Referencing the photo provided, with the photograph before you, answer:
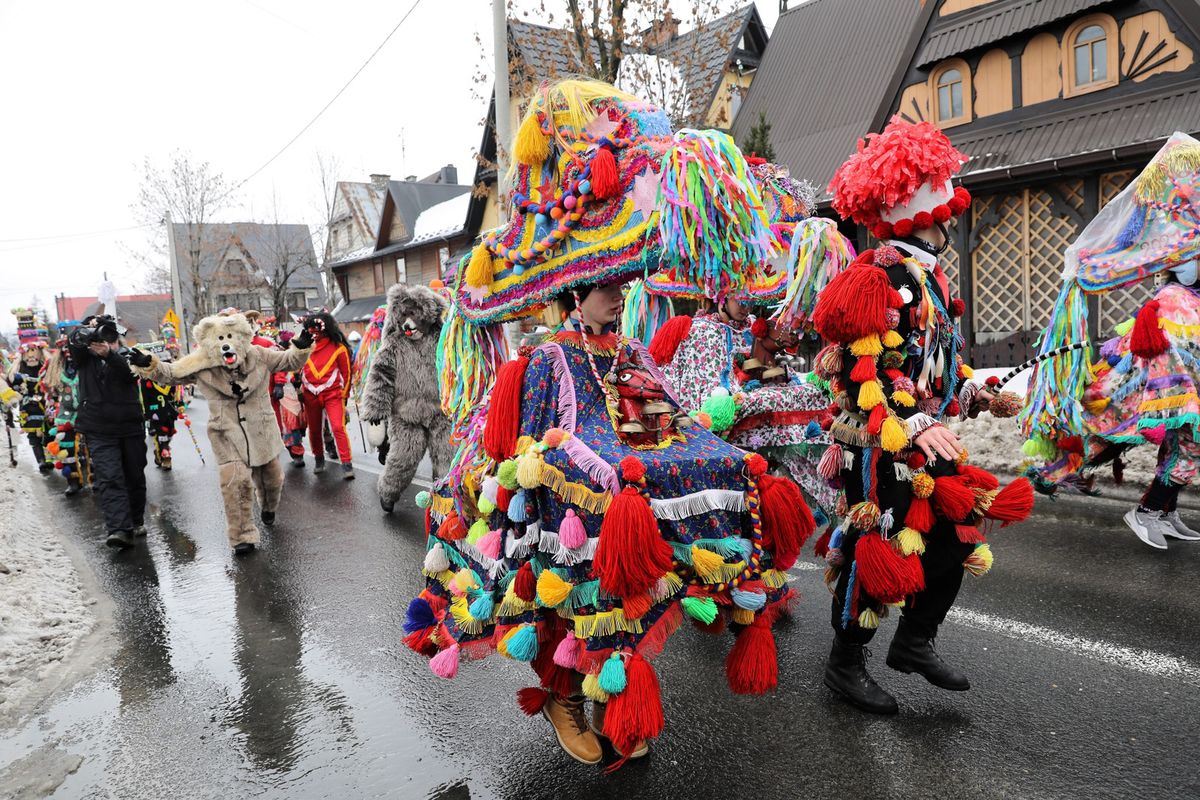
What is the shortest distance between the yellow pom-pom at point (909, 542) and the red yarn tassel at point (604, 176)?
5.76 feet

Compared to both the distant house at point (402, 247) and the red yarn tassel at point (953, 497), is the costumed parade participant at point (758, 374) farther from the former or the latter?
the distant house at point (402, 247)

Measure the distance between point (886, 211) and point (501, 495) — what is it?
1.97 metres

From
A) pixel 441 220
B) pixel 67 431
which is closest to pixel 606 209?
pixel 67 431

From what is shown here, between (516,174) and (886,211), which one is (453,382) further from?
(886,211)

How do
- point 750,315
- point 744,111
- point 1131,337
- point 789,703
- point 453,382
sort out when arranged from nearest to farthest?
point 453,382 → point 789,703 → point 750,315 → point 1131,337 → point 744,111

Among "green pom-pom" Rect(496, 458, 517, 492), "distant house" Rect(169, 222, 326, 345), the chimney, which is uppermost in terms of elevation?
the chimney

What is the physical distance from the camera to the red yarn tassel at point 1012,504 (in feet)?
10.8

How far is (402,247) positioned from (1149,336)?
29303mm

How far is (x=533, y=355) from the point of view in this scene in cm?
304

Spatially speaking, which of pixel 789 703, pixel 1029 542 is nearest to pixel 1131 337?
pixel 1029 542

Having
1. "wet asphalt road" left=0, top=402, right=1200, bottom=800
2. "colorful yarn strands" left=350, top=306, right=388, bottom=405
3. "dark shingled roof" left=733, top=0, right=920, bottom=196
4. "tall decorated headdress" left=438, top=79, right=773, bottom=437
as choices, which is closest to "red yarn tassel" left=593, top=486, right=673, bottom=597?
"tall decorated headdress" left=438, top=79, right=773, bottom=437

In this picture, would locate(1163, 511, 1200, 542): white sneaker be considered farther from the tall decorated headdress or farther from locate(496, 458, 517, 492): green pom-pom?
locate(496, 458, 517, 492): green pom-pom

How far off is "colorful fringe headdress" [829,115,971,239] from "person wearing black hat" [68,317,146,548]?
6.55m

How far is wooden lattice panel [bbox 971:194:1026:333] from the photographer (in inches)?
539
